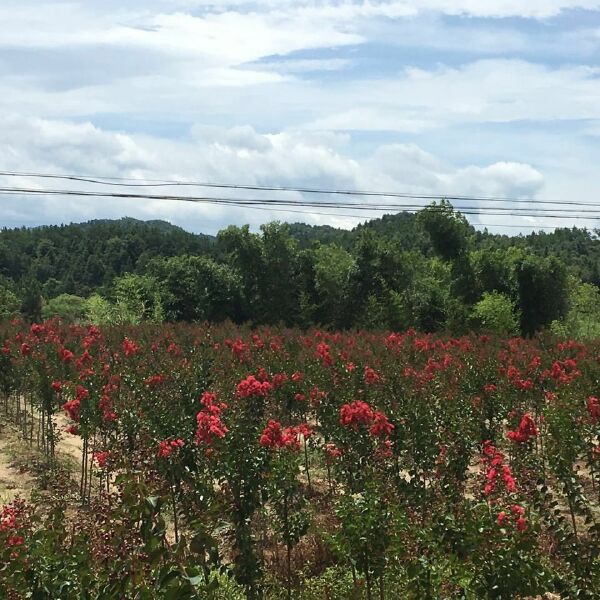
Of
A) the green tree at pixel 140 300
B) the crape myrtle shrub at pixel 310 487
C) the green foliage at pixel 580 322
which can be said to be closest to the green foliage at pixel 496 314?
the green foliage at pixel 580 322

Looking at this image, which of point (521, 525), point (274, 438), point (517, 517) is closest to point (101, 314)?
point (274, 438)

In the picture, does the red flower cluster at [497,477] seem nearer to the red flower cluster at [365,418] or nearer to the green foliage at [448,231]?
the red flower cluster at [365,418]

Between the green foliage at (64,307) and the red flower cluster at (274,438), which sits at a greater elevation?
the red flower cluster at (274,438)

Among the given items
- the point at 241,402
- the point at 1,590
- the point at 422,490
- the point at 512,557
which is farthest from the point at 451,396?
the point at 1,590

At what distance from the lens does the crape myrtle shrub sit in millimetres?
3523

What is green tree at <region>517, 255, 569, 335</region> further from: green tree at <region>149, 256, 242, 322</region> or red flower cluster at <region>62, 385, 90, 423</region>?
red flower cluster at <region>62, 385, 90, 423</region>

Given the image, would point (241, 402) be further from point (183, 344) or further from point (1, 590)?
point (183, 344)

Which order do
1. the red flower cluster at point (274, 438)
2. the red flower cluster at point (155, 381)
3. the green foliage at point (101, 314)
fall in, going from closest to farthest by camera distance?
the red flower cluster at point (274, 438) < the red flower cluster at point (155, 381) < the green foliage at point (101, 314)

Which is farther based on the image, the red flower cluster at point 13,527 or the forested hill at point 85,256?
the forested hill at point 85,256

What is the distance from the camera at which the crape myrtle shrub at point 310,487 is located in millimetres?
3523

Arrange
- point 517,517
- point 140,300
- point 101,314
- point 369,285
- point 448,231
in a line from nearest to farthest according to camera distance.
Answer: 1. point 517,517
2. point 448,231
3. point 369,285
4. point 101,314
5. point 140,300

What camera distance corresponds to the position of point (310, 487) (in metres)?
10.1

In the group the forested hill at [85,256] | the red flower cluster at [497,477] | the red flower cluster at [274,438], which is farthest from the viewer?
the forested hill at [85,256]

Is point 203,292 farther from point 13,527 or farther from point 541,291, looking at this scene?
point 13,527
